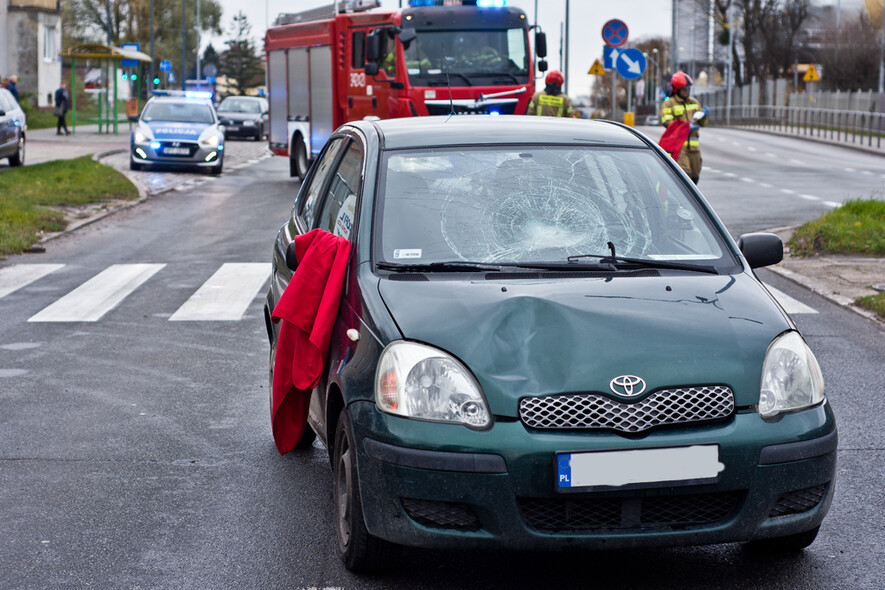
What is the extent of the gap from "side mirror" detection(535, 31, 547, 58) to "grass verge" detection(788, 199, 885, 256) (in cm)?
732

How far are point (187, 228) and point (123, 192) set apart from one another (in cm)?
481

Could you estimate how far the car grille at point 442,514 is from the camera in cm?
407

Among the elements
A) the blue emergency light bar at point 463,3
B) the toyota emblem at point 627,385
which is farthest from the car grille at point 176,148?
the toyota emblem at point 627,385

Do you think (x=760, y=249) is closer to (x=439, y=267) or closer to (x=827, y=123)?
(x=439, y=267)

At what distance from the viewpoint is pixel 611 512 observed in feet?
13.3

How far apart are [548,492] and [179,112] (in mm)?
24677

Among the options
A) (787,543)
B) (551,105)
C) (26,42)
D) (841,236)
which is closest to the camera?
(787,543)

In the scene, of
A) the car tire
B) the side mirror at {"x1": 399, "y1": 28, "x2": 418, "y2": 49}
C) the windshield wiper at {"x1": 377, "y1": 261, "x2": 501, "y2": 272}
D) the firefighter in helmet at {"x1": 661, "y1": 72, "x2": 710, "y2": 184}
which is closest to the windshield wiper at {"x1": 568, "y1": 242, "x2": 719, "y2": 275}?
the windshield wiper at {"x1": 377, "y1": 261, "x2": 501, "y2": 272}

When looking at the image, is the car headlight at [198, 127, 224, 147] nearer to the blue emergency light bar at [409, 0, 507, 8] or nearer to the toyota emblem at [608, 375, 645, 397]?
the blue emergency light bar at [409, 0, 507, 8]

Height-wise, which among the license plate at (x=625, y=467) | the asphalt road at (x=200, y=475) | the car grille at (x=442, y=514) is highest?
the license plate at (x=625, y=467)

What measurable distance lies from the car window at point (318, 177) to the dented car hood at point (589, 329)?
1.56 m

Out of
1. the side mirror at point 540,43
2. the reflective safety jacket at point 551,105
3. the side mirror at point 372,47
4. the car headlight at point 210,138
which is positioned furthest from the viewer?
the car headlight at point 210,138

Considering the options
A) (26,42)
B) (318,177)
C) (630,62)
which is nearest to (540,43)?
(630,62)

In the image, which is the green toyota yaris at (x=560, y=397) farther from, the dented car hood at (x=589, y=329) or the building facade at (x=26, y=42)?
the building facade at (x=26, y=42)
